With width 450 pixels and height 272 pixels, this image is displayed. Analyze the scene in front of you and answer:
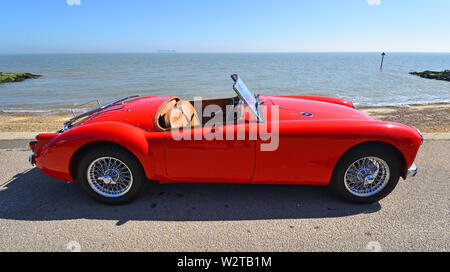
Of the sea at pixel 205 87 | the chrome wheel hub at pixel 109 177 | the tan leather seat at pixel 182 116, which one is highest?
the tan leather seat at pixel 182 116

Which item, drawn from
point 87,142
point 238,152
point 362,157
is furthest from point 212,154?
point 362,157

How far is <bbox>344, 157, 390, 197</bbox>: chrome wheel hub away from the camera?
294 centimetres

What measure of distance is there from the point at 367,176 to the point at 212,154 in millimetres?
1716

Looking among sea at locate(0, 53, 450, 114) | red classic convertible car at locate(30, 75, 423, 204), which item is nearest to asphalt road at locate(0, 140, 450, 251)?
red classic convertible car at locate(30, 75, 423, 204)

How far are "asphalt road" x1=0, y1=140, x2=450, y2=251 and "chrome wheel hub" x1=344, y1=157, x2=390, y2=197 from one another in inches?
7.3

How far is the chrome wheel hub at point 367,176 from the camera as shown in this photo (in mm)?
2936

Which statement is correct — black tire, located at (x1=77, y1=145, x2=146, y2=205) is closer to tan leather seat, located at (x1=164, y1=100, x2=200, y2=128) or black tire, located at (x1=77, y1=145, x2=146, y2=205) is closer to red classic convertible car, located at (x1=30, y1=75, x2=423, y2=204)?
red classic convertible car, located at (x1=30, y1=75, x2=423, y2=204)

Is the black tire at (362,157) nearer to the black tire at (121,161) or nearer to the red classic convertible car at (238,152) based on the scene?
the red classic convertible car at (238,152)

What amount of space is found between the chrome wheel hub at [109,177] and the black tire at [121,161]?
1.0 inches

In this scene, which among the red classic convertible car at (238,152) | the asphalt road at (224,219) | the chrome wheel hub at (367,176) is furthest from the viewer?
the chrome wheel hub at (367,176)

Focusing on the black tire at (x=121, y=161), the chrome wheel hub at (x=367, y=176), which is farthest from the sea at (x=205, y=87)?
the chrome wheel hub at (x=367, y=176)

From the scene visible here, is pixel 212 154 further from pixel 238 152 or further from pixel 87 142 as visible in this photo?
pixel 87 142
